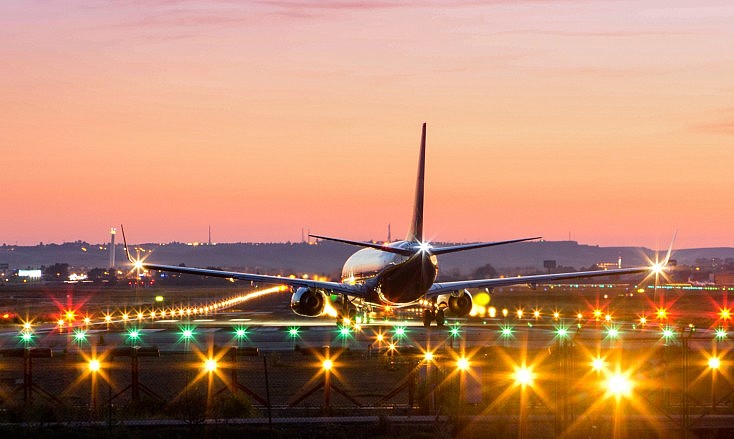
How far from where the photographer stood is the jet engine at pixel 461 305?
66.6 meters

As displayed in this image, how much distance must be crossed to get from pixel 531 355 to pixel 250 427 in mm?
24656

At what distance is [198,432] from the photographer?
84.7 feet

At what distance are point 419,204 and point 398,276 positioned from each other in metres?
5.52

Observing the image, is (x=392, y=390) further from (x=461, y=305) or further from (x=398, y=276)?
(x=461, y=305)

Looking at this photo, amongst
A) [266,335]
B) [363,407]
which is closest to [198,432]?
[363,407]

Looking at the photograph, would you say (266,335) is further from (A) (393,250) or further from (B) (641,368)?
(B) (641,368)

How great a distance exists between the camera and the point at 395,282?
6169 cm

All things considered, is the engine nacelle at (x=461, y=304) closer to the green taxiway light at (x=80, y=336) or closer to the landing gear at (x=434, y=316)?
the landing gear at (x=434, y=316)

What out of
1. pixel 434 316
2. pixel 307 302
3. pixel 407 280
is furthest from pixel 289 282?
pixel 407 280

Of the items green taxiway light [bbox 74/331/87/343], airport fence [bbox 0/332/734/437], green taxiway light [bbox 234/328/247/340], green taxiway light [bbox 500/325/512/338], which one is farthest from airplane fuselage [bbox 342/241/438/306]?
green taxiway light [bbox 74/331/87/343]

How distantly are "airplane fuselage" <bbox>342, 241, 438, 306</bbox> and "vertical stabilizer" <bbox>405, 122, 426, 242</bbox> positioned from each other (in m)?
1.12

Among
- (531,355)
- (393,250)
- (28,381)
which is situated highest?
(393,250)

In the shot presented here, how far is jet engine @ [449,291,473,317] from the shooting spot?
6662cm

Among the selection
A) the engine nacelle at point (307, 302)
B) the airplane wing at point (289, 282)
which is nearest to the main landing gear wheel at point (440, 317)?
the airplane wing at point (289, 282)
